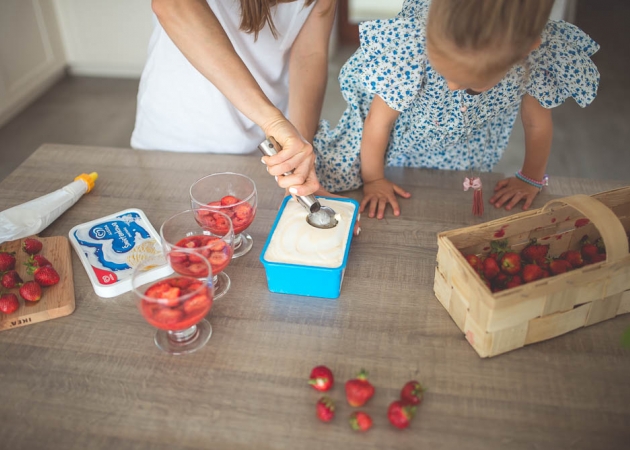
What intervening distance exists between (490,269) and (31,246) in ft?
2.90

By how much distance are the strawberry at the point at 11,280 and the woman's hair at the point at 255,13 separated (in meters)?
0.75

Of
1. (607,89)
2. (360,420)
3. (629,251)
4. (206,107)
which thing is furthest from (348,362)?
(607,89)

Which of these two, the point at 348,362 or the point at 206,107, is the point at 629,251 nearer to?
the point at 348,362

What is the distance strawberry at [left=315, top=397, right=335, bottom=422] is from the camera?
2.70 feet

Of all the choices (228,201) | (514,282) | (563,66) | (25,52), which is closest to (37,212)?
(228,201)

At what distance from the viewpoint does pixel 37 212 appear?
120 cm

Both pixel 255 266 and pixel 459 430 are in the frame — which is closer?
pixel 459 430

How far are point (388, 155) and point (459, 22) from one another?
21.9 inches

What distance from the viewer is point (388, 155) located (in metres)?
1.50

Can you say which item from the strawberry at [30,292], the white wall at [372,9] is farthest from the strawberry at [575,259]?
the white wall at [372,9]

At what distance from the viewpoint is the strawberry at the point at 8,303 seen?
3.26ft

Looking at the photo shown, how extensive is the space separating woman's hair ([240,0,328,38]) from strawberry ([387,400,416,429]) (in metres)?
0.93

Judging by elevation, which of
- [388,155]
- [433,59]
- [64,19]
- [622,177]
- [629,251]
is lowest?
[622,177]

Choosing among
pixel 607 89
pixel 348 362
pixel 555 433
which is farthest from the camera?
pixel 607 89
